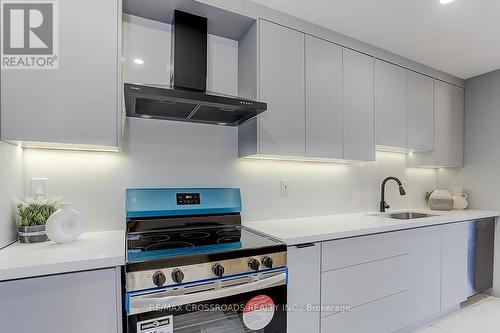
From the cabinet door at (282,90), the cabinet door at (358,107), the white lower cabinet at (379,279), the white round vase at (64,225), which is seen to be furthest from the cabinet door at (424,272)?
the white round vase at (64,225)

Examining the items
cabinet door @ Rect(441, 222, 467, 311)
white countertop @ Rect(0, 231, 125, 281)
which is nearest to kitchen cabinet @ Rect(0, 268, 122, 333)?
white countertop @ Rect(0, 231, 125, 281)

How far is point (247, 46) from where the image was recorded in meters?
1.87

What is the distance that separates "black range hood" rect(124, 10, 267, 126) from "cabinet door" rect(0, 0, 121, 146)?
0.56 feet

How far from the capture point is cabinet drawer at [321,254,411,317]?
1624mm

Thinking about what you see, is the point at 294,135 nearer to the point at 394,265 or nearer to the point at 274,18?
the point at 274,18

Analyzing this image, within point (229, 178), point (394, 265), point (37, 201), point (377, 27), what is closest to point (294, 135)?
point (229, 178)

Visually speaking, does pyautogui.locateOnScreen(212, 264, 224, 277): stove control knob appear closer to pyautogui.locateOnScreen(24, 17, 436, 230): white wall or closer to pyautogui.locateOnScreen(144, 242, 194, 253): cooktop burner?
pyautogui.locateOnScreen(144, 242, 194, 253): cooktop burner

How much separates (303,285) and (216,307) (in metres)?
0.56

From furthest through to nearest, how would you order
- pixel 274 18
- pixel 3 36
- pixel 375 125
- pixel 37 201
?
pixel 375 125, pixel 274 18, pixel 37 201, pixel 3 36

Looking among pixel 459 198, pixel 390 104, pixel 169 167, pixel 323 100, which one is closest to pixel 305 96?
pixel 323 100

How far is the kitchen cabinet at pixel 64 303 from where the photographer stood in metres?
0.98

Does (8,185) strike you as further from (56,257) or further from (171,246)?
(171,246)

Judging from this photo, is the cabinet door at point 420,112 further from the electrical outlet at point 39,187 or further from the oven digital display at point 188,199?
the electrical outlet at point 39,187

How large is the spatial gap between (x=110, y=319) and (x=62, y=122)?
0.92 m
